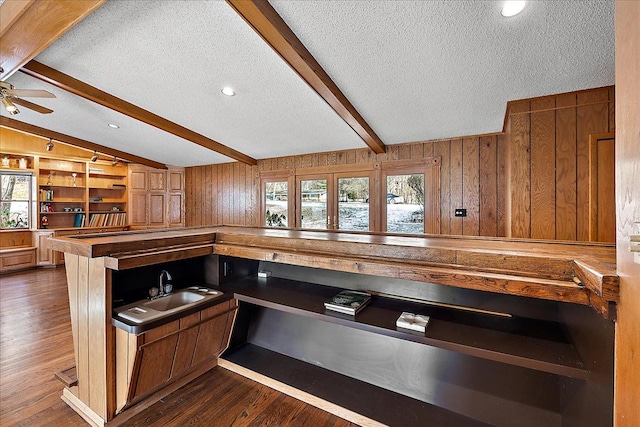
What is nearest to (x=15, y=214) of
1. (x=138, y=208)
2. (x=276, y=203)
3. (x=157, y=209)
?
(x=138, y=208)

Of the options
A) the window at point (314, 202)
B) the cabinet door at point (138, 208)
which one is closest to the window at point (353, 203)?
the window at point (314, 202)

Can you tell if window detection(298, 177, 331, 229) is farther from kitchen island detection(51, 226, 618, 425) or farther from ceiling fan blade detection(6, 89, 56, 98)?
ceiling fan blade detection(6, 89, 56, 98)

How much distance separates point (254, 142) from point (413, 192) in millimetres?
2808

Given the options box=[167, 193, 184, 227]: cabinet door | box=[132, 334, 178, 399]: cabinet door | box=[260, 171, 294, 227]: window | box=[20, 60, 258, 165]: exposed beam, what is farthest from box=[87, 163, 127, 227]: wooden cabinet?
box=[132, 334, 178, 399]: cabinet door

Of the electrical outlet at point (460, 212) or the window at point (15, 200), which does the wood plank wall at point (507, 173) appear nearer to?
the electrical outlet at point (460, 212)

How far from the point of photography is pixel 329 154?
17.3ft

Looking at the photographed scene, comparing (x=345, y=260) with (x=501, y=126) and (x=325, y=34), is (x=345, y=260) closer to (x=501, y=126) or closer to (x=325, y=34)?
(x=325, y=34)

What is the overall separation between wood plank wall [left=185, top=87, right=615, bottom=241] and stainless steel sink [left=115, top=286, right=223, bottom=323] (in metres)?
2.93

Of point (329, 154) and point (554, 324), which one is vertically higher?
point (329, 154)

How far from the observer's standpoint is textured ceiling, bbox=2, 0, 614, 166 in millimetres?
1852

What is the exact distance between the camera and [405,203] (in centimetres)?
462

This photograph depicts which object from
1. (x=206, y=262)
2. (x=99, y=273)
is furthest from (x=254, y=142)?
(x=99, y=273)

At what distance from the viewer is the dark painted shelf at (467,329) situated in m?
1.16

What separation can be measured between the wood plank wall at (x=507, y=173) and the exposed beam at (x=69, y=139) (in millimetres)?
1163
